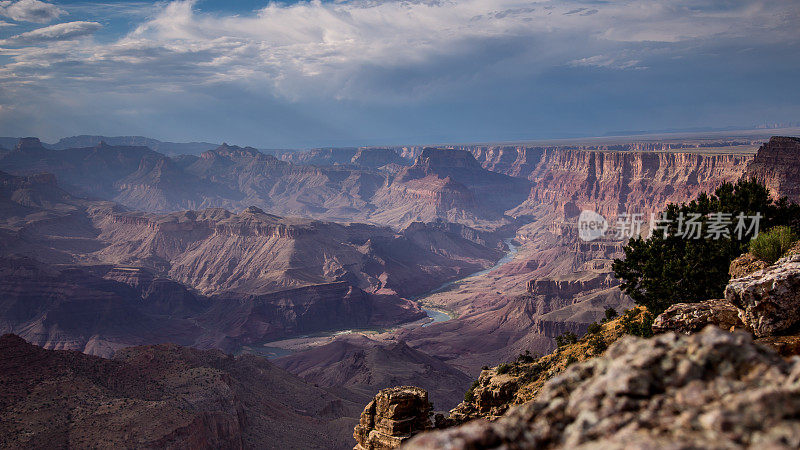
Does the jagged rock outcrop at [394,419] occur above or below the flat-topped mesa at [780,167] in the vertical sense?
below

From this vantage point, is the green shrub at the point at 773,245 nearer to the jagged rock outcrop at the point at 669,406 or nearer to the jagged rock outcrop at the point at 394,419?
the jagged rock outcrop at the point at 394,419

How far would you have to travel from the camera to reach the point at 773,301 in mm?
19266

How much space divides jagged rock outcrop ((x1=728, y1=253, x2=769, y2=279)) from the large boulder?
5732 millimetres

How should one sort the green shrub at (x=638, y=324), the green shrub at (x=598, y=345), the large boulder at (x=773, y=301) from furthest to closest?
1. the green shrub at (x=598, y=345)
2. the green shrub at (x=638, y=324)
3. the large boulder at (x=773, y=301)

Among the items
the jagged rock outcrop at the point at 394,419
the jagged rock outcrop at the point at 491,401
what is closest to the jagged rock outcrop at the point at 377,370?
the jagged rock outcrop at the point at 491,401

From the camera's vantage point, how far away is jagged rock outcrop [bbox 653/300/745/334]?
20.9 meters

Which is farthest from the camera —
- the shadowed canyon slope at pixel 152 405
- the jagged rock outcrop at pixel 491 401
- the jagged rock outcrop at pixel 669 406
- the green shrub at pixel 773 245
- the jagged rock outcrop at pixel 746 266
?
the shadowed canyon slope at pixel 152 405

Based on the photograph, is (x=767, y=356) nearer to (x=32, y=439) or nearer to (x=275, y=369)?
(x=32, y=439)

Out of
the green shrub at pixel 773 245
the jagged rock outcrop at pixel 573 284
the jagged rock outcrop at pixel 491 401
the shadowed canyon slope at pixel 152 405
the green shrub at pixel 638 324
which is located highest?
the green shrub at pixel 773 245

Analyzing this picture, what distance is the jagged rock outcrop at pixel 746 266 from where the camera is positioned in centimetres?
2538

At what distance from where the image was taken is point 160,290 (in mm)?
173250

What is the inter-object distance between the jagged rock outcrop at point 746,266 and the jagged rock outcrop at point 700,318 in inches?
197

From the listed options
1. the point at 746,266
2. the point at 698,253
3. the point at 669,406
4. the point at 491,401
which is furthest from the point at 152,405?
the point at 669,406

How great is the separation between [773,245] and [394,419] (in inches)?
846
